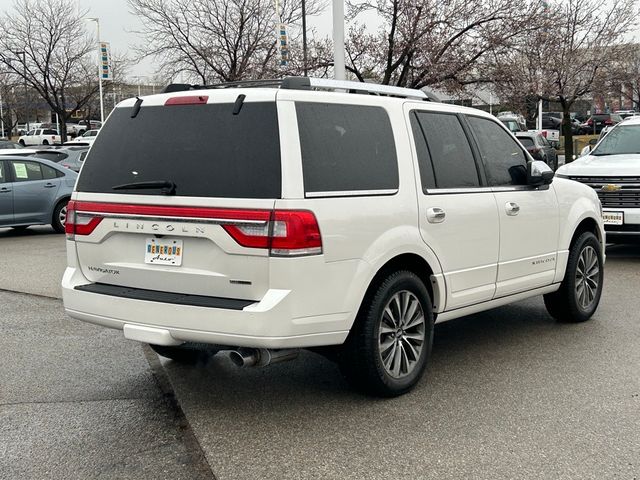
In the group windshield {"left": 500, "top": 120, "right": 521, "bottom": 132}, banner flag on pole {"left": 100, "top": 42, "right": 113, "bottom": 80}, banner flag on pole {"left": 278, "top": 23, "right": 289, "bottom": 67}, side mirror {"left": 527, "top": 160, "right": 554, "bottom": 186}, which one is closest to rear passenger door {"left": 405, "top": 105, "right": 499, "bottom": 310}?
side mirror {"left": 527, "top": 160, "right": 554, "bottom": 186}

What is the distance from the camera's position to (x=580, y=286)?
674 centimetres

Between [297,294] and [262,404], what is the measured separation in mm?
996

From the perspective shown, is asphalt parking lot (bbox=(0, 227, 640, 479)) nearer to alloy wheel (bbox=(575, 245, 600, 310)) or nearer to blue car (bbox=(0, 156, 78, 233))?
alloy wheel (bbox=(575, 245, 600, 310))

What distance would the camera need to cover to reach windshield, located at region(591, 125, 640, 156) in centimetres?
1117

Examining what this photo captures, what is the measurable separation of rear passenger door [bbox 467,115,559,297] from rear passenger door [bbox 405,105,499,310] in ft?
0.49

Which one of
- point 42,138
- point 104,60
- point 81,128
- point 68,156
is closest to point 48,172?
point 68,156

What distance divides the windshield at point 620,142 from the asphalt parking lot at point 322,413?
17.3ft

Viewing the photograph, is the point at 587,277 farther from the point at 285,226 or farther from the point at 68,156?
the point at 68,156

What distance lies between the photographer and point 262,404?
15.4ft

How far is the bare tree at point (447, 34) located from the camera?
17375 millimetres

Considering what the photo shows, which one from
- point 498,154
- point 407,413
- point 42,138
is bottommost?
point 407,413

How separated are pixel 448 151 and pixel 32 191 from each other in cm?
1094

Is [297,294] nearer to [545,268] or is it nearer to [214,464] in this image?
[214,464]

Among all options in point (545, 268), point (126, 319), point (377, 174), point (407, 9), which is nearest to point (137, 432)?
point (126, 319)
